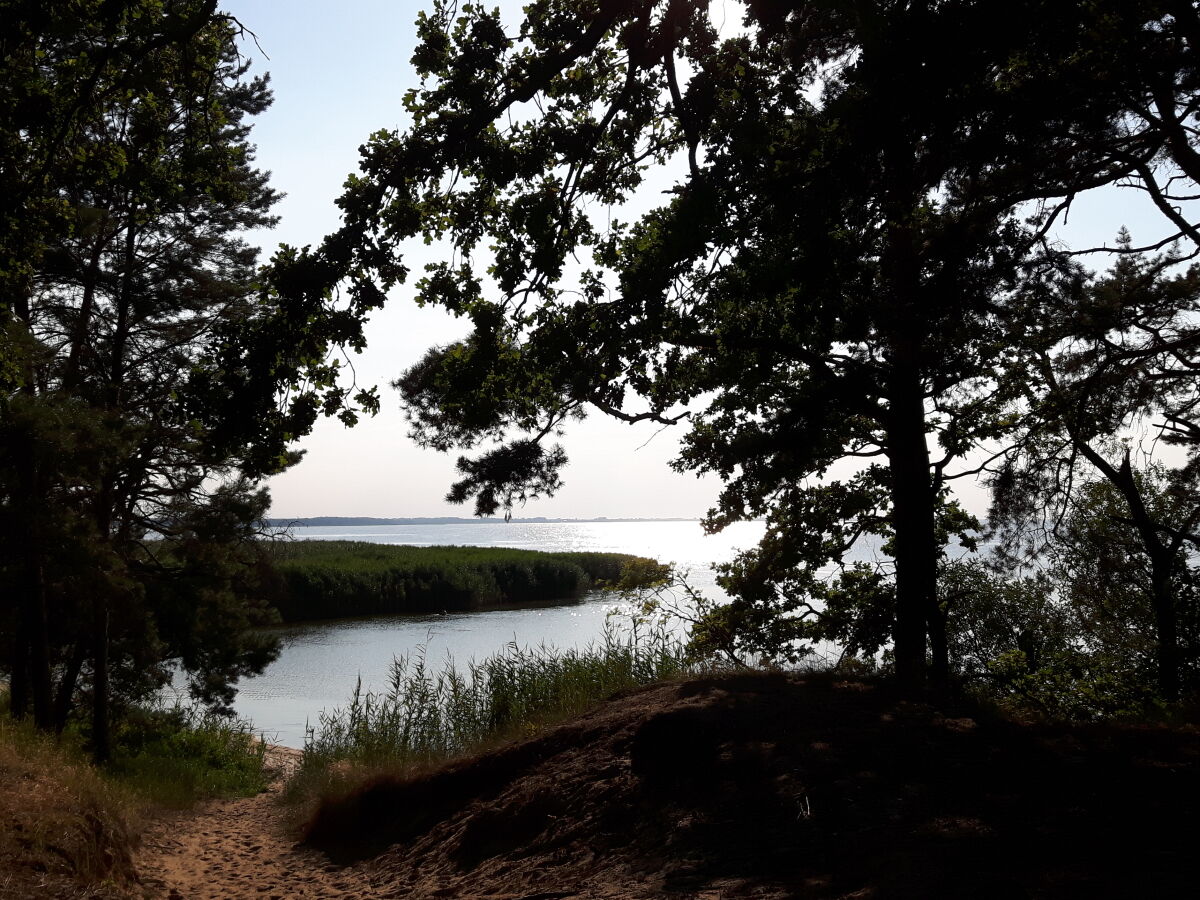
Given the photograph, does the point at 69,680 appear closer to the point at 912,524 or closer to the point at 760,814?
the point at 912,524

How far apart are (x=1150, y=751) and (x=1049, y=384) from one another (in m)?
4.47

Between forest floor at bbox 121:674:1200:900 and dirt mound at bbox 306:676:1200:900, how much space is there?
14 mm

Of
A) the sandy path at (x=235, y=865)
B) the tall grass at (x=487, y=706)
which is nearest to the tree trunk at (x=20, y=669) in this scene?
the sandy path at (x=235, y=865)

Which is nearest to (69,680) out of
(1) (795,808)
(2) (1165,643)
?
(1) (795,808)

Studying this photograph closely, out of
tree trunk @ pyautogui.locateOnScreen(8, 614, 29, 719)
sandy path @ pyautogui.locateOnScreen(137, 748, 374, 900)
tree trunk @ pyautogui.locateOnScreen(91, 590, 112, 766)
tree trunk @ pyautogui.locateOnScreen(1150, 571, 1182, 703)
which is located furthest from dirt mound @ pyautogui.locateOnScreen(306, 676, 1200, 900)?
tree trunk @ pyautogui.locateOnScreen(8, 614, 29, 719)

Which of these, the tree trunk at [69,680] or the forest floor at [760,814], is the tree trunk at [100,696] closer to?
the tree trunk at [69,680]

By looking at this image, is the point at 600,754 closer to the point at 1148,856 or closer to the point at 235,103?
the point at 1148,856

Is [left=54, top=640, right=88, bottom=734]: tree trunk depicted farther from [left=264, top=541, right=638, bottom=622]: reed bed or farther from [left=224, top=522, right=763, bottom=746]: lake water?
[left=264, top=541, right=638, bottom=622]: reed bed

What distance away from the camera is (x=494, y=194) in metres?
7.64

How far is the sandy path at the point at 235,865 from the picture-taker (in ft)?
20.5

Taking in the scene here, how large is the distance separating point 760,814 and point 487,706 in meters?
6.19

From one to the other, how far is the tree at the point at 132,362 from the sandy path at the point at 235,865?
3.06 metres

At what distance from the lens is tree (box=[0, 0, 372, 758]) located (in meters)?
6.26

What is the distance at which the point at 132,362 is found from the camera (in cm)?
1383
